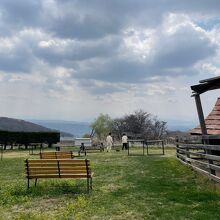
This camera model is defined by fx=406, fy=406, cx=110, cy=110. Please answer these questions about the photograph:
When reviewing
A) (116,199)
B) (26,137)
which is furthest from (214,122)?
(26,137)

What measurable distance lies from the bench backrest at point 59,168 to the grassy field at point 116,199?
0.45m

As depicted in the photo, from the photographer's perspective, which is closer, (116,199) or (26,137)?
(116,199)

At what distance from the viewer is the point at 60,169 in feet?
34.8

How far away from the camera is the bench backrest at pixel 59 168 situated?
10.4 meters

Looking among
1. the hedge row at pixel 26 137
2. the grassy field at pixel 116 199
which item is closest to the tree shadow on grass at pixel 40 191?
the grassy field at pixel 116 199

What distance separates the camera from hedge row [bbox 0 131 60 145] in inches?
1679

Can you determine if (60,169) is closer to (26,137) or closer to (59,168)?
(59,168)

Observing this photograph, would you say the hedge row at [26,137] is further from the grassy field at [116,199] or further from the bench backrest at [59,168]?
the bench backrest at [59,168]

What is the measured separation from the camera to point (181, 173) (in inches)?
568

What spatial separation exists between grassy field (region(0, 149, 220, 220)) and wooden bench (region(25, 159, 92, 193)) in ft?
1.43

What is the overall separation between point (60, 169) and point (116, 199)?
1.98 meters

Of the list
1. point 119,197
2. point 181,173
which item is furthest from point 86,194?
point 181,173

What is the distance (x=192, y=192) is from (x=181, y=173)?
14.9 feet

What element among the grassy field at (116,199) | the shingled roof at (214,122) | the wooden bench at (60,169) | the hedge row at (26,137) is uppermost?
the hedge row at (26,137)
